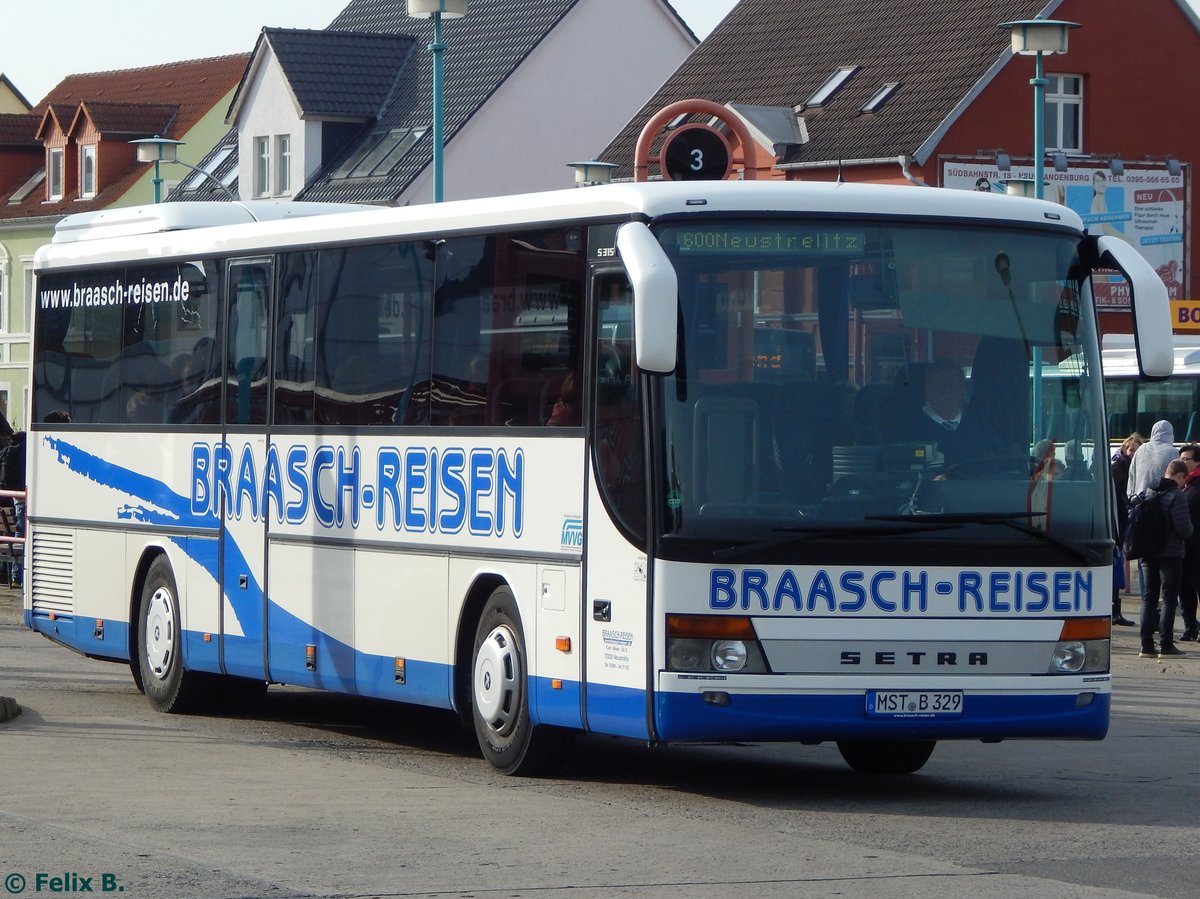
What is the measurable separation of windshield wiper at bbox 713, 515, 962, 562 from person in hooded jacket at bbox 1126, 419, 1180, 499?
14062 millimetres

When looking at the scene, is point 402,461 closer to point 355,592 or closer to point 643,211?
point 355,592

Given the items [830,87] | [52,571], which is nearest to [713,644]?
[52,571]

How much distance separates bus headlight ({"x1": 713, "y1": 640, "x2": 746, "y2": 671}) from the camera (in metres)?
10.7

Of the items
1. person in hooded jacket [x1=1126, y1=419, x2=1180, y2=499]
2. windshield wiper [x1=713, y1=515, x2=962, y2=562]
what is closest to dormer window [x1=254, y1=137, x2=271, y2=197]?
person in hooded jacket [x1=1126, y1=419, x2=1180, y2=499]

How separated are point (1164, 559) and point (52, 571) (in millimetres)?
9706

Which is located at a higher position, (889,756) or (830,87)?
(830,87)

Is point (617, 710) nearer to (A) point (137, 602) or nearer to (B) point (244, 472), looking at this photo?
(B) point (244, 472)

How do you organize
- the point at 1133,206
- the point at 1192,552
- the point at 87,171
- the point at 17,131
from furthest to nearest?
the point at 17,131
the point at 87,171
the point at 1133,206
the point at 1192,552

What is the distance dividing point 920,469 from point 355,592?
3.71 metres

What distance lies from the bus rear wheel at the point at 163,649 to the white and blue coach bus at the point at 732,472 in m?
2.25

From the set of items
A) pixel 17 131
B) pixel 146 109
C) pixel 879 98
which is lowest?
pixel 879 98

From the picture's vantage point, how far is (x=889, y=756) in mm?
12578

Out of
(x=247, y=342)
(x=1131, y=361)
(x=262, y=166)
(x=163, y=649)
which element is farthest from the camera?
(x=262, y=166)

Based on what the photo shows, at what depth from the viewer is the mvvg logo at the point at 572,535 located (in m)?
11.3
